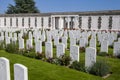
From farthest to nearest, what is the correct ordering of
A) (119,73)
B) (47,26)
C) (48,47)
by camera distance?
(47,26) → (48,47) → (119,73)

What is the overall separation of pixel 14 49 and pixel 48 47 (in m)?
3.17

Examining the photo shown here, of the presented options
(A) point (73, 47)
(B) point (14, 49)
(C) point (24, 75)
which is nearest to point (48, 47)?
(A) point (73, 47)

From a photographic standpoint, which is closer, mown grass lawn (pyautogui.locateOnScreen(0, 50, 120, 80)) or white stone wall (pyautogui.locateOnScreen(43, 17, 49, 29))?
mown grass lawn (pyautogui.locateOnScreen(0, 50, 120, 80))

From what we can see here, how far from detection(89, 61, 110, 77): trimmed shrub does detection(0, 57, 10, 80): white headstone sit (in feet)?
14.0

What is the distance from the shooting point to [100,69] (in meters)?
10.3

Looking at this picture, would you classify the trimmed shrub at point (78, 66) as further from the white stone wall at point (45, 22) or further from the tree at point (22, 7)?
the tree at point (22, 7)

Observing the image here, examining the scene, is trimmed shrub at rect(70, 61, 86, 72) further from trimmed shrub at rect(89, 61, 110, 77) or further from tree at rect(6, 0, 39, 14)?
tree at rect(6, 0, 39, 14)

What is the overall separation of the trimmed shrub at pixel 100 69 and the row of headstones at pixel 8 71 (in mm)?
4229

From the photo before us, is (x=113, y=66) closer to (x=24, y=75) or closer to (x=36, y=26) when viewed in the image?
(x=24, y=75)

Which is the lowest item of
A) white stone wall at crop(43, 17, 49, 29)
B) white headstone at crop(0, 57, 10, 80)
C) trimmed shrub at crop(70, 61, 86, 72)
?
white stone wall at crop(43, 17, 49, 29)

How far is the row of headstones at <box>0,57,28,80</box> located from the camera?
244 inches

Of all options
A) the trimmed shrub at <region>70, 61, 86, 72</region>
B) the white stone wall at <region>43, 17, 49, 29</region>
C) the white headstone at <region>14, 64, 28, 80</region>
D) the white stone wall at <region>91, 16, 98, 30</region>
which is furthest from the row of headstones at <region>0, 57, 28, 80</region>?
the white stone wall at <region>43, 17, 49, 29</region>

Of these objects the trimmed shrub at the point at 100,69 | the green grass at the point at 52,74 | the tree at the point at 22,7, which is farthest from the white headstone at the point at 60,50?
the tree at the point at 22,7

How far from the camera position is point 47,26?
1650 inches
